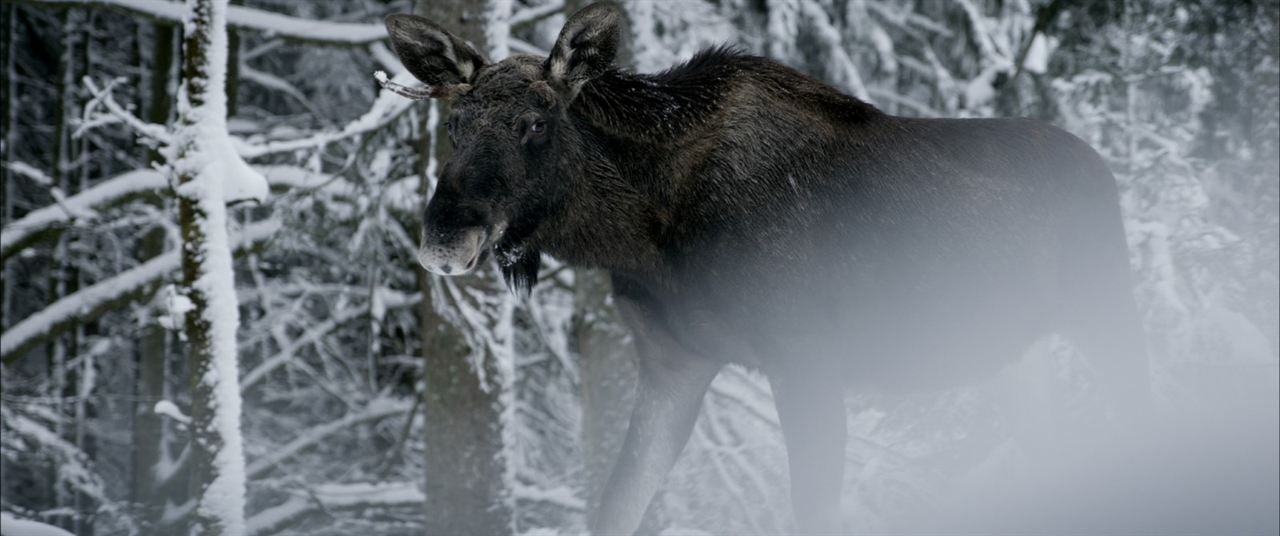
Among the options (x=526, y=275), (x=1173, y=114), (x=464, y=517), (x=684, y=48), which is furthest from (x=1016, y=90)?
(x=526, y=275)

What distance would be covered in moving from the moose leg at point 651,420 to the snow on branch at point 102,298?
4.93 m

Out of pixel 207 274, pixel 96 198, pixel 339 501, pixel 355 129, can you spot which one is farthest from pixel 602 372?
pixel 96 198

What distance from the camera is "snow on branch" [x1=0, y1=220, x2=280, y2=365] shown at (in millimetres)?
9164

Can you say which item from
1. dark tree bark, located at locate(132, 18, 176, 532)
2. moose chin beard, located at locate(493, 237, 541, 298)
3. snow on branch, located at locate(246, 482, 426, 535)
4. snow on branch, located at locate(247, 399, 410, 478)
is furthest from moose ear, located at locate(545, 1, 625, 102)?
dark tree bark, located at locate(132, 18, 176, 532)

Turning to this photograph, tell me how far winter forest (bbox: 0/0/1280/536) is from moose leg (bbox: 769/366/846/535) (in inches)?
47.3

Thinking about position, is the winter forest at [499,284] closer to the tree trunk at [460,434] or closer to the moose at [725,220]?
the tree trunk at [460,434]

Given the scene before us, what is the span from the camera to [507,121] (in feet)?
14.8

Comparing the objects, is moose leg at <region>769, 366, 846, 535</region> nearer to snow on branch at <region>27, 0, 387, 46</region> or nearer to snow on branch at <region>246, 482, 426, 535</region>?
snow on branch at <region>27, 0, 387, 46</region>

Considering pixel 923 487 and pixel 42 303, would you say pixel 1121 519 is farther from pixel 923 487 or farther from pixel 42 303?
pixel 42 303

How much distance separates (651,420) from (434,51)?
1.82m

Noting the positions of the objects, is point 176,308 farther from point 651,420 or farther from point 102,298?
point 102,298

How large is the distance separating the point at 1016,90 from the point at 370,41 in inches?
223

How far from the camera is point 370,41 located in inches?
331

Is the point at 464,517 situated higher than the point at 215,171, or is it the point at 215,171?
the point at 215,171
